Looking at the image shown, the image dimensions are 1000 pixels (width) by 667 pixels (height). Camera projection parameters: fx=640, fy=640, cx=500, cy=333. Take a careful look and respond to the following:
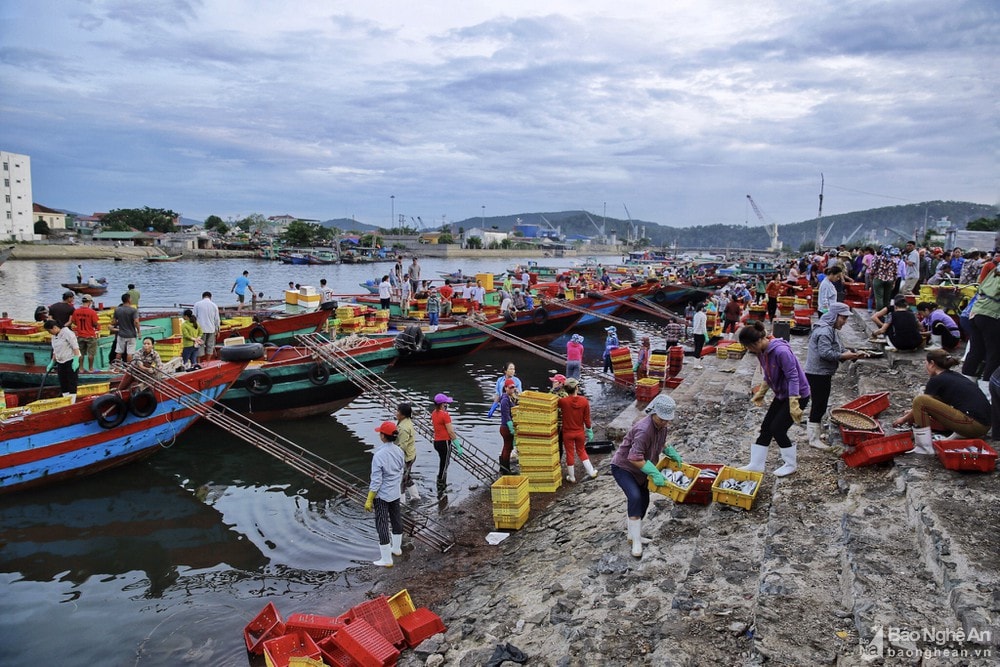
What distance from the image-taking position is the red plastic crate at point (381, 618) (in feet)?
18.9

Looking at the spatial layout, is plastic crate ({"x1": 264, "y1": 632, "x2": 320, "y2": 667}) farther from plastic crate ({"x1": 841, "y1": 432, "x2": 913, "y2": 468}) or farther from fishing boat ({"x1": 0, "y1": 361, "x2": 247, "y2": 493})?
fishing boat ({"x1": 0, "y1": 361, "x2": 247, "y2": 493})

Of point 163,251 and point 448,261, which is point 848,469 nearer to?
point 163,251

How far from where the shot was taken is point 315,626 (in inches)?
229

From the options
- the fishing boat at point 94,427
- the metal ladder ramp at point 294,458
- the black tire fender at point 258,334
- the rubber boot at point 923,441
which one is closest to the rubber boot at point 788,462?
the rubber boot at point 923,441

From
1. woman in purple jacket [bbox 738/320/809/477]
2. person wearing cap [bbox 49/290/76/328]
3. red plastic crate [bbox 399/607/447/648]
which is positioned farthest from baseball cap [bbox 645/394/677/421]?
person wearing cap [bbox 49/290/76/328]

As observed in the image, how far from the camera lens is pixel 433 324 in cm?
2139

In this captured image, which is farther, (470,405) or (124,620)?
(470,405)

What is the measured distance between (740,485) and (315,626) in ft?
13.6

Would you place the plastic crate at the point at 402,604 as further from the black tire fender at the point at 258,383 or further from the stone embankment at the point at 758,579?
the black tire fender at the point at 258,383

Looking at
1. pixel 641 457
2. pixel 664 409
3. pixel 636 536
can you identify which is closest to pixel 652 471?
pixel 641 457

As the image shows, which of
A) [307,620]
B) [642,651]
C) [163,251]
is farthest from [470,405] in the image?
[163,251]

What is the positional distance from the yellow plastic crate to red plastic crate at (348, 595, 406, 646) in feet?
26.8

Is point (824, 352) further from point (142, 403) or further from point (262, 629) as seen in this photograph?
point (142, 403)

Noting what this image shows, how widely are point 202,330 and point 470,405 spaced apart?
6619 mm
